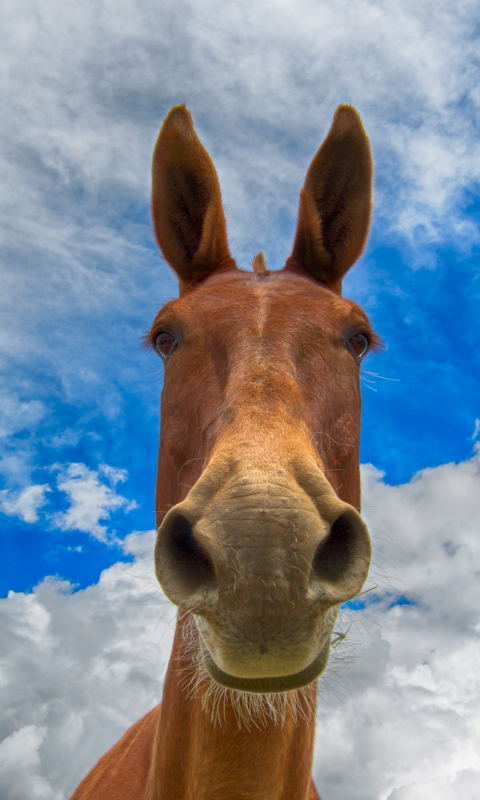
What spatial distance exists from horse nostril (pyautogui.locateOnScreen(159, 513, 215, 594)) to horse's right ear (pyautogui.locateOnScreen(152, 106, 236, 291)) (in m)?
2.81

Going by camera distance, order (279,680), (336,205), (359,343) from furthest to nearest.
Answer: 1. (336,205)
2. (359,343)
3. (279,680)

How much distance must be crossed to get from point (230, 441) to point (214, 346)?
1.12m

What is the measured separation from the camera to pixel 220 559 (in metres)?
1.89

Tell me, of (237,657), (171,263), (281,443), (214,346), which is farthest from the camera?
(171,263)

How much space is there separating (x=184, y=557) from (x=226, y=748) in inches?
57.8

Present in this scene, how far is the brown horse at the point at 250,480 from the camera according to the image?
6.32 ft

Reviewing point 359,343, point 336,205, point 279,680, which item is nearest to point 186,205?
point 336,205

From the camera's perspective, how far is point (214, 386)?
3109 millimetres

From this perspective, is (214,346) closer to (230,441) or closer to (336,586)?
(230,441)

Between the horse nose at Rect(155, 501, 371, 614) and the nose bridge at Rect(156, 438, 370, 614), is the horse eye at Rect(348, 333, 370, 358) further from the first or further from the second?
the horse nose at Rect(155, 501, 371, 614)

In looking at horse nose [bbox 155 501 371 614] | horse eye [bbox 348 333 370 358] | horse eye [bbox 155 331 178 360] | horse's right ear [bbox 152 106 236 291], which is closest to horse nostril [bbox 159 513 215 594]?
horse nose [bbox 155 501 371 614]

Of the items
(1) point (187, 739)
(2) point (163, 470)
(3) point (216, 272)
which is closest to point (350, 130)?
(3) point (216, 272)

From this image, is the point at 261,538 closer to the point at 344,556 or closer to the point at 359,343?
the point at 344,556

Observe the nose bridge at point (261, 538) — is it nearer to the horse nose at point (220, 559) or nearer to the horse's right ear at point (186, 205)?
the horse nose at point (220, 559)
